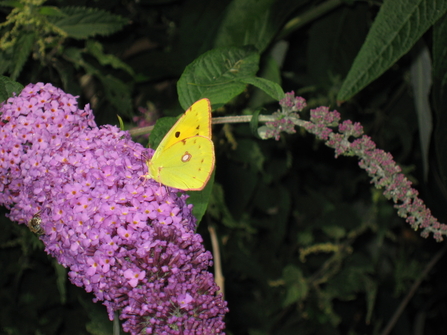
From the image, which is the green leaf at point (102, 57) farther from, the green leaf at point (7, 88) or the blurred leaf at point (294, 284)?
the blurred leaf at point (294, 284)

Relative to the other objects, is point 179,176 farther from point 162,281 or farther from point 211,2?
point 211,2

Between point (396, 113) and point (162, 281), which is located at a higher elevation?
point (396, 113)

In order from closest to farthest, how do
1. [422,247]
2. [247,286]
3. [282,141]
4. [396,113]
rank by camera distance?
[282,141] < [396,113] < [247,286] < [422,247]

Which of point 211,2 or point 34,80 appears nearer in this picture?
point 34,80

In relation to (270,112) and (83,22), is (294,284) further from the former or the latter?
(83,22)

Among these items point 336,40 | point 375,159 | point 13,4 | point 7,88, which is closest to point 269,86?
point 375,159

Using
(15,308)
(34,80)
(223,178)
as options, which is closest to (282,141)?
(223,178)
